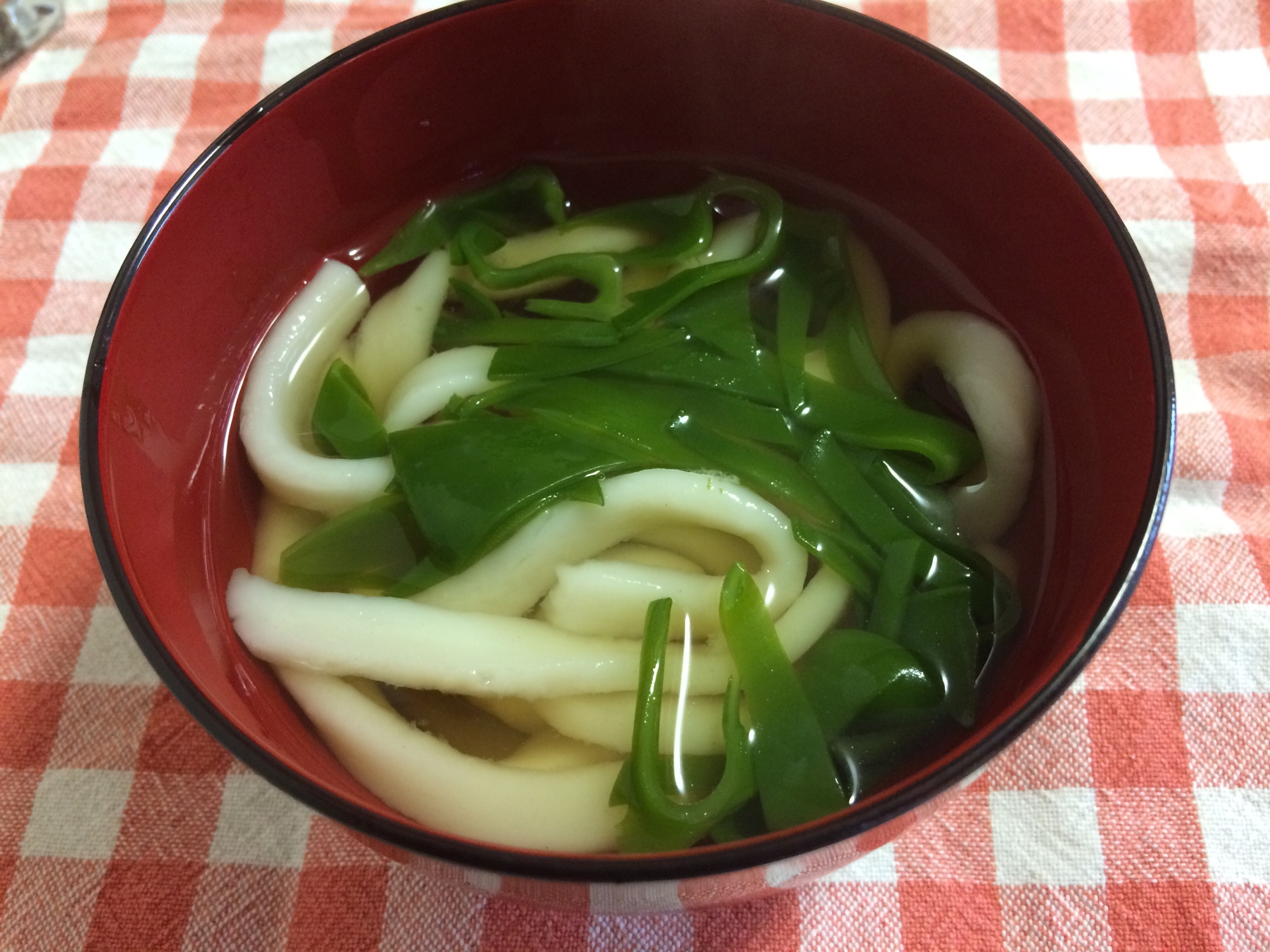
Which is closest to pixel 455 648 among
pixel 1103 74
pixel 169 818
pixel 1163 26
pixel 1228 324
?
pixel 169 818

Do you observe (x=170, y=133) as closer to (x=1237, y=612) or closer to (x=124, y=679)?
(x=124, y=679)

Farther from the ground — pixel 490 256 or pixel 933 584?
pixel 490 256


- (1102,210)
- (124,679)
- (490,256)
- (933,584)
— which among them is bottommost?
(124,679)

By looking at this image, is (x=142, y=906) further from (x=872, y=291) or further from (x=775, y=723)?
(x=872, y=291)

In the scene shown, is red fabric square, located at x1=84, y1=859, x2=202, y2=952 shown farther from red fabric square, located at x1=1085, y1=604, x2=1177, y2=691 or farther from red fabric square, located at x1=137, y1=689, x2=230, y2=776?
red fabric square, located at x1=1085, y1=604, x2=1177, y2=691

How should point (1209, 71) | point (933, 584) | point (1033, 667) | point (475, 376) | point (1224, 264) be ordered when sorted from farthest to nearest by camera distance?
point (1209, 71) → point (1224, 264) → point (475, 376) → point (933, 584) → point (1033, 667)

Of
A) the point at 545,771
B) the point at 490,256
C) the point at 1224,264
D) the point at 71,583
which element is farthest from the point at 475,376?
the point at 1224,264

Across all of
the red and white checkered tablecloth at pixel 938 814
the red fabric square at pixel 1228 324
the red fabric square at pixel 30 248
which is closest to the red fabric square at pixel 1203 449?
the red and white checkered tablecloth at pixel 938 814
